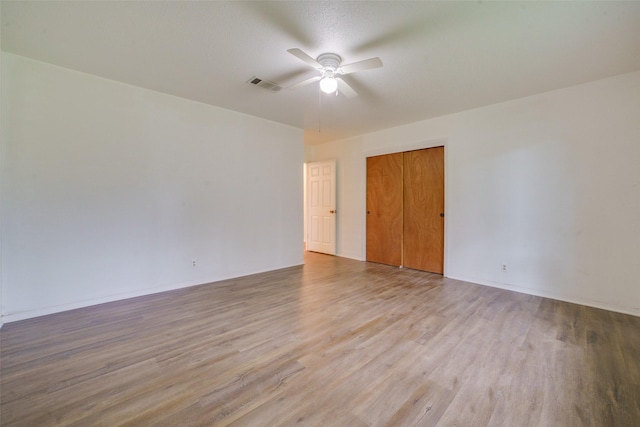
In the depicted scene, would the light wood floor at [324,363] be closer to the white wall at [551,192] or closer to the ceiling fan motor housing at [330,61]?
the white wall at [551,192]

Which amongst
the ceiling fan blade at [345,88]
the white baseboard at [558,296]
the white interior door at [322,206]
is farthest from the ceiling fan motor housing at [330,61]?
the white baseboard at [558,296]

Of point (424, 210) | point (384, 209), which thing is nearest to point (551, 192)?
point (424, 210)

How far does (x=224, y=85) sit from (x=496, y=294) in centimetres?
448

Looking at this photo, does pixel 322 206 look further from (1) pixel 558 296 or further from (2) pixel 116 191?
(1) pixel 558 296

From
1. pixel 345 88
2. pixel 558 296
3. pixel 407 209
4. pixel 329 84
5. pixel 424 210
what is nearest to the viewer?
pixel 329 84

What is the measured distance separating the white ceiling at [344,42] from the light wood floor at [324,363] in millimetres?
2665

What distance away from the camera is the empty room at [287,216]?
5.73 feet

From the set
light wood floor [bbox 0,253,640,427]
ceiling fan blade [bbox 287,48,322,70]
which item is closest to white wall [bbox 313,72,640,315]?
light wood floor [bbox 0,253,640,427]

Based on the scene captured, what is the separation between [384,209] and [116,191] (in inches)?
170

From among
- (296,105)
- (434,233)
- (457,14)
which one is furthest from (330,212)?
(457,14)

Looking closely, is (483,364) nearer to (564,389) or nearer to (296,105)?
(564,389)

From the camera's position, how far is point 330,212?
611 cm

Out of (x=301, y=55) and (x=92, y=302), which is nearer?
(x=301, y=55)

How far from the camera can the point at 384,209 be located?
5.24 meters
